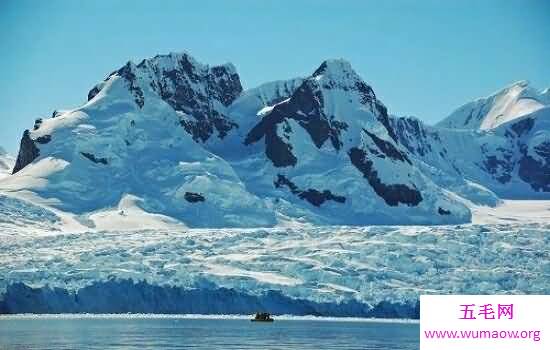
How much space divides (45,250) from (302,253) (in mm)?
38310

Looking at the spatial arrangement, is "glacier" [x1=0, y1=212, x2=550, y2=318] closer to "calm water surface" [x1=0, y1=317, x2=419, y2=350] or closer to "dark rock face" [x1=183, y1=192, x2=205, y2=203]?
"calm water surface" [x1=0, y1=317, x2=419, y2=350]

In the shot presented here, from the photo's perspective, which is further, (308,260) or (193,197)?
(193,197)

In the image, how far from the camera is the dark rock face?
652 feet

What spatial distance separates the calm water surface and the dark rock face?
300 ft

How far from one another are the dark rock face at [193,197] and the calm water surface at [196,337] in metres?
91.4

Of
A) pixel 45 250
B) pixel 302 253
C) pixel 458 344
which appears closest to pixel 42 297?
pixel 45 250

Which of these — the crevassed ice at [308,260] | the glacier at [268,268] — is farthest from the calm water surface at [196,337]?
the crevassed ice at [308,260]

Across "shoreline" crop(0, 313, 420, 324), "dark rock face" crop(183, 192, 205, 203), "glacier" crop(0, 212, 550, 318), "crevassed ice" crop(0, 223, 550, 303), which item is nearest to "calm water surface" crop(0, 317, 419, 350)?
"shoreline" crop(0, 313, 420, 324)

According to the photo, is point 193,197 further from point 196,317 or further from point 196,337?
point 196,337

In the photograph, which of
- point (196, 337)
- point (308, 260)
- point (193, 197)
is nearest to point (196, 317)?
point (308, 260)

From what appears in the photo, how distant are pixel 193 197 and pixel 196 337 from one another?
117 meters

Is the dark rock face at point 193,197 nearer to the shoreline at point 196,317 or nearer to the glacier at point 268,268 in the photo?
the glacier at point 268,268

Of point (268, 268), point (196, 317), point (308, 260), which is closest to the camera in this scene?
point (196, 317)

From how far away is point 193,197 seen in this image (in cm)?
19912
